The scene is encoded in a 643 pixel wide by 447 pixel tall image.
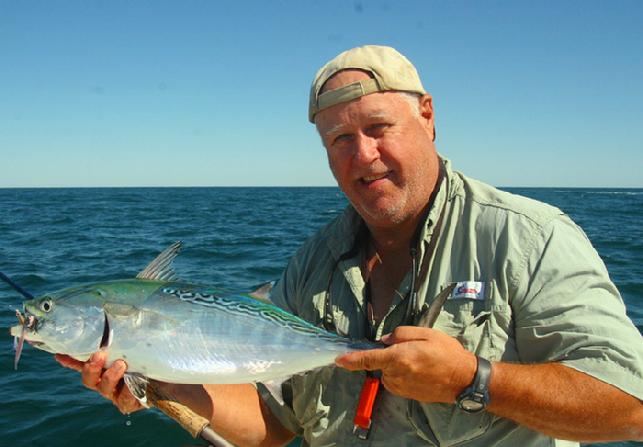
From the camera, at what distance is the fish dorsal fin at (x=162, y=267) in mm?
3104

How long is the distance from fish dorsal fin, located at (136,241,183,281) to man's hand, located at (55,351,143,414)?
51cm

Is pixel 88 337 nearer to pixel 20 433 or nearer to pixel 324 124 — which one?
pixel 324 124

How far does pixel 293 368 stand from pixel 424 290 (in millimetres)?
795

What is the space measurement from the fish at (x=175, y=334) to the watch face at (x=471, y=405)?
582mm

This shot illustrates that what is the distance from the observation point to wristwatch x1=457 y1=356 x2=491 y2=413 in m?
2.36

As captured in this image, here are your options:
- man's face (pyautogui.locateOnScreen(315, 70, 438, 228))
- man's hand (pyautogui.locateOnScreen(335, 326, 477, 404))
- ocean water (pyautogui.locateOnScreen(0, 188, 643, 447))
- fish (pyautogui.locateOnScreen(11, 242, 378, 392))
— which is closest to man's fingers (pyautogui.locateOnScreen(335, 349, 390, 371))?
man's hand (pyautogui.locateOnScreen(335, 326, 477, 404))

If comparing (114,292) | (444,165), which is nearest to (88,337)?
(114,292)

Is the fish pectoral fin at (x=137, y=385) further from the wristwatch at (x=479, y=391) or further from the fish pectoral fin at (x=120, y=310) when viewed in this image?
the wristwatch at (x=479, y=391)

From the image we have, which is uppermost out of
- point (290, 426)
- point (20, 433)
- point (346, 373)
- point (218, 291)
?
point (218, 291)

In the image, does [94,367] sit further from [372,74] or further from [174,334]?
[372,74]

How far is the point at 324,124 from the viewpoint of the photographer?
3180 mm

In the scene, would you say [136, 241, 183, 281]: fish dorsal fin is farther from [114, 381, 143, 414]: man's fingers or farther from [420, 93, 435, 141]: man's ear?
[420, 93, 435, 141]: man's ear

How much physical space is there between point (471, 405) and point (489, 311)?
18.3 inches

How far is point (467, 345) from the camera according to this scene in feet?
8.75
